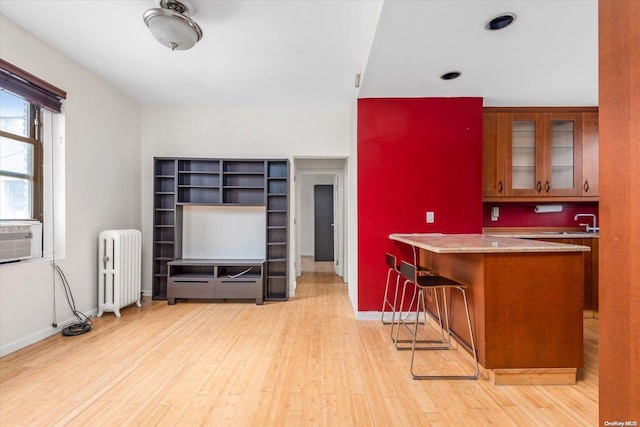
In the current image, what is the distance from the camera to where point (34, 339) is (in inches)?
104

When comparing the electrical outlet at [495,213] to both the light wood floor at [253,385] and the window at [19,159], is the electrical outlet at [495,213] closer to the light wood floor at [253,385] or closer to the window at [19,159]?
the light wood floor at [253,385]

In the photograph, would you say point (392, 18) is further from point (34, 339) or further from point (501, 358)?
point (34, 339)

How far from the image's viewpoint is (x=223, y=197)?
4082 mm

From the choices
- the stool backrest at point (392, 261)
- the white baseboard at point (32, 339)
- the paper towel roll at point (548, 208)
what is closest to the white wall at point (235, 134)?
the white baseboard at point (32, 339)

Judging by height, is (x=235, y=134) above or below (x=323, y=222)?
above

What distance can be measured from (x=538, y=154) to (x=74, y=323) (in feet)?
17.5

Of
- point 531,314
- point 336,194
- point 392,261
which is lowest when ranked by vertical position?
point 531,314

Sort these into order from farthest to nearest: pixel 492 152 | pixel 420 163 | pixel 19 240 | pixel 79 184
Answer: pixel 492 152 < pixel 420 163 < pixel 79 184 < pixel 19 240


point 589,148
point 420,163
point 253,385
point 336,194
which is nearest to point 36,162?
point 253,385

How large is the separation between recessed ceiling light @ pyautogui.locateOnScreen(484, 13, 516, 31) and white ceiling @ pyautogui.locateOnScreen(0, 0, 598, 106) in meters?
0.04

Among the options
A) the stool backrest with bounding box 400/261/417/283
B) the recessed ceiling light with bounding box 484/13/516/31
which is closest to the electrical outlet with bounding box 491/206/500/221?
the stool backrest with bounding box 400/261/417/283

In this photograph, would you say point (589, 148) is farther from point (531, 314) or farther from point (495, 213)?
point (531, 314)

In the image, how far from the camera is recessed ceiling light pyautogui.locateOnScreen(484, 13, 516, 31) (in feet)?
6.42

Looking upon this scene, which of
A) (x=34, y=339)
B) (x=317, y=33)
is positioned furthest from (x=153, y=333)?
(x=317, y=33)
